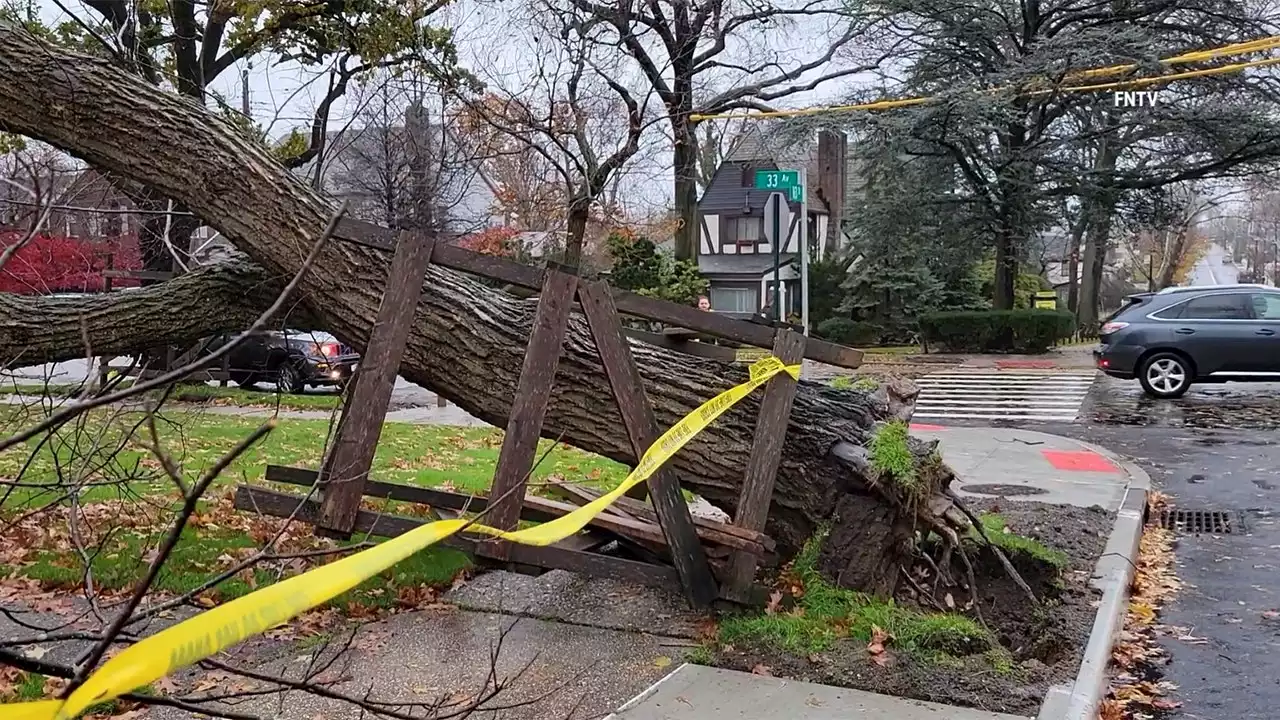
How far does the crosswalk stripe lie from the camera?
51.1 feet

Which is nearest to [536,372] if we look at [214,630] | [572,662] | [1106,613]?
[572,662]

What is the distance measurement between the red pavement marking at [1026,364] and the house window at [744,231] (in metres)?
19.0

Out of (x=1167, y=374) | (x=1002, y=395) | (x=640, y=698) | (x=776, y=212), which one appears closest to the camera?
(x=640, y=698)

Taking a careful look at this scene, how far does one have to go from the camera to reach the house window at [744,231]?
4262cm

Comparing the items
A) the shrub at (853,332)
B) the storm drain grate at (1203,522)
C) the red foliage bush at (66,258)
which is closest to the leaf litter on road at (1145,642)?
the storm drain grate at (1203,522)

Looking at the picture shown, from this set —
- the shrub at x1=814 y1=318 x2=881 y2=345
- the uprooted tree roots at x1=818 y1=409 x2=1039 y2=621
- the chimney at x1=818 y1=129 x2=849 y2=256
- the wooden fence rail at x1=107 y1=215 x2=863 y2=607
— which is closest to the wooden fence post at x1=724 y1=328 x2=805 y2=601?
the wooden fence rail at x1=107 y1=215 x2=863 y2=607

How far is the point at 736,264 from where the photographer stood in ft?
143

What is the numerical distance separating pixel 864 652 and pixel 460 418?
11.2 m

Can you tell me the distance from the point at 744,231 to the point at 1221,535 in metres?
36.0

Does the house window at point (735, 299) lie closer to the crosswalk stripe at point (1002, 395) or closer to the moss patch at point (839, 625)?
the crosswalk stripe at point (1002, 395)

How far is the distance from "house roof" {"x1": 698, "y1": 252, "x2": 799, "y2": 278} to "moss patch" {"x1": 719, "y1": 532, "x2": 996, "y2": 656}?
3690 centimetres

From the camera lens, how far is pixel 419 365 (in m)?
5.35

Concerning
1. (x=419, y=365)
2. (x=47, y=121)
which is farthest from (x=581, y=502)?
(x=47, y=121)

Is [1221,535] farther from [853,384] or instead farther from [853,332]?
[853,332]
